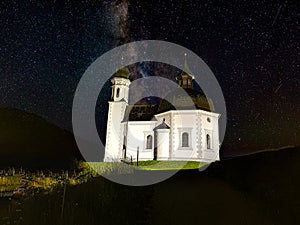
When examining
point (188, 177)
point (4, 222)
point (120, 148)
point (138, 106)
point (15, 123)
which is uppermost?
point (15, 123)

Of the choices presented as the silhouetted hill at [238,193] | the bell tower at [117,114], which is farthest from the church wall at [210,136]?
the silhouetted hill at [238,193]

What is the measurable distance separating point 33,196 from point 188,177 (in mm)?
8238

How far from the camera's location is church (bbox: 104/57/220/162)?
28.2m

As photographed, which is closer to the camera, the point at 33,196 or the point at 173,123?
the point at 33,196

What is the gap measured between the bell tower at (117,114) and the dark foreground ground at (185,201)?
1644 centimetres

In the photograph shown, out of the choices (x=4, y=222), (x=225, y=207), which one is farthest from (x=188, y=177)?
(x=4, y=222)

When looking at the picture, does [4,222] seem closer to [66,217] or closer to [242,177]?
[66,217]

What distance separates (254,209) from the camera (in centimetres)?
1114

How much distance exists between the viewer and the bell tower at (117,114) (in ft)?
107

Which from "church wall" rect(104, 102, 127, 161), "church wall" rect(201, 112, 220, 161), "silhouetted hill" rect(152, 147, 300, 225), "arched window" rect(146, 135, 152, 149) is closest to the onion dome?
"church wall" rect(201, 112, 220, 161)

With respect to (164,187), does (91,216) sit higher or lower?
lower

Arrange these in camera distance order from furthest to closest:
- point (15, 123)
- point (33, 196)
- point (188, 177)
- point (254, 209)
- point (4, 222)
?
point (15, 123) → point (188, 177) → point (33, 196) → point (254, 209) → point (4, 222)

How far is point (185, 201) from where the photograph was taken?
12.3 metres

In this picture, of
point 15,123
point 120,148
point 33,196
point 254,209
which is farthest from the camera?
point 15,123
